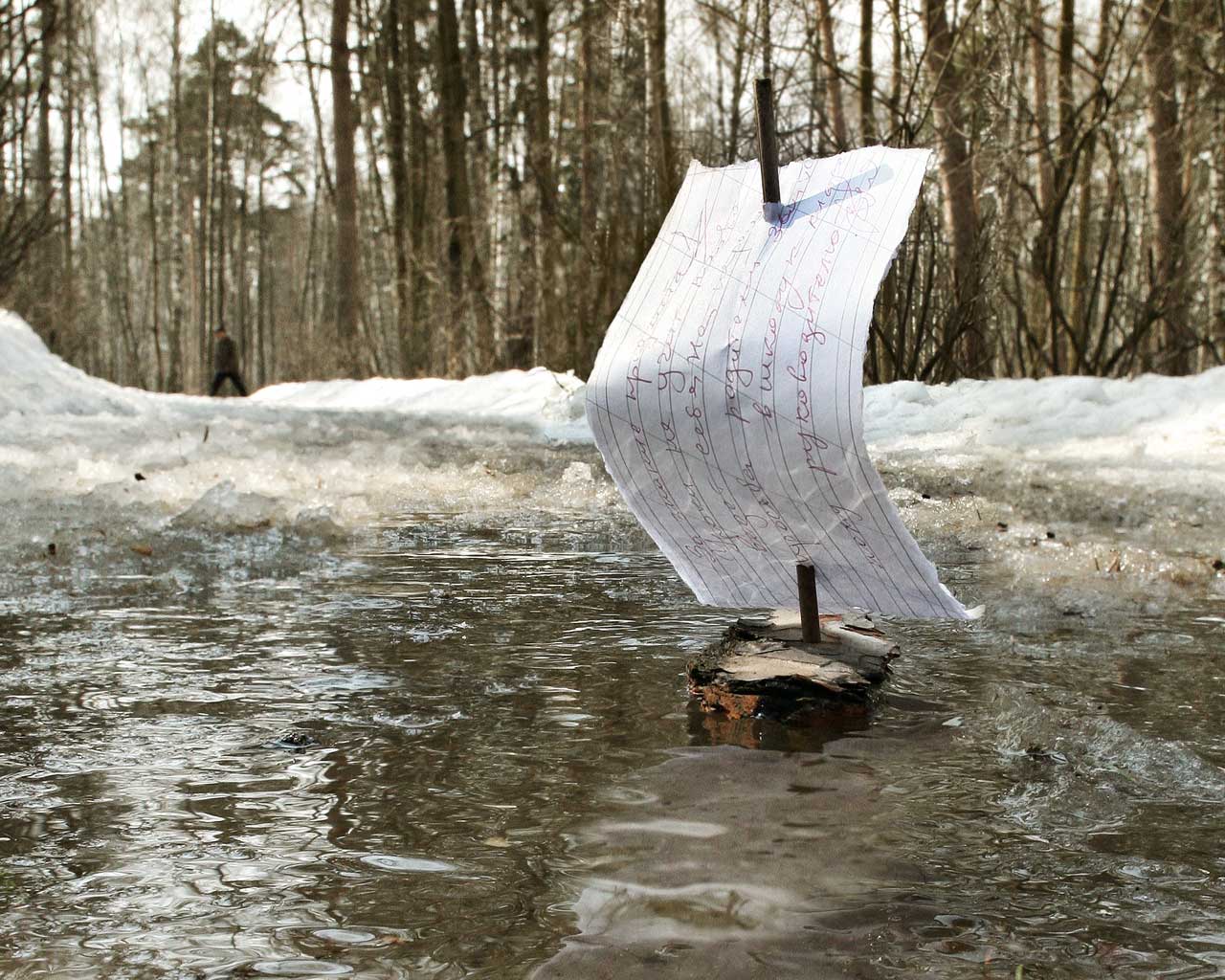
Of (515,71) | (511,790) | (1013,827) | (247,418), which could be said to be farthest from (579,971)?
(515,71)

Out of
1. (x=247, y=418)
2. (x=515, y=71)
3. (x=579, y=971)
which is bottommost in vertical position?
(x=579, y=971)

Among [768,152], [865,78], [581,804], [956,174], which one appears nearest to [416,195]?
[865,78]

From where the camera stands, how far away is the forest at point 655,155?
31.6 feet

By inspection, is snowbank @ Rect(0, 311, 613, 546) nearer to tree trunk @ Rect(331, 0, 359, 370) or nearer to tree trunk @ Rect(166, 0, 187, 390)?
tree trunk @ Rect(331, 0, 359, 370)

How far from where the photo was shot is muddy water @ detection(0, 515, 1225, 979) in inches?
58.8

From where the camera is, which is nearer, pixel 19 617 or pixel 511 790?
pixel 511 790

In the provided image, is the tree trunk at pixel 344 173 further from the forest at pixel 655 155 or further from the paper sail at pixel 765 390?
the paper sail at pixel 765 390

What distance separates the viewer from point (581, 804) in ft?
6.48

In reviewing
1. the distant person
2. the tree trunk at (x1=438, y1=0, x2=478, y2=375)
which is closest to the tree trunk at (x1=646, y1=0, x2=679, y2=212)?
the tree trunk at (x1=438, y1=0, x2=478, y2=375)

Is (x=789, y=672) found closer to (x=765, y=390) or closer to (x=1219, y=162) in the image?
(x=765, y=390)

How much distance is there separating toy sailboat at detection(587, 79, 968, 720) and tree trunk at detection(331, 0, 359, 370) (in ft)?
51.9

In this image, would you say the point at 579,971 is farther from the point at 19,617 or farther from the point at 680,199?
the point at 19,617

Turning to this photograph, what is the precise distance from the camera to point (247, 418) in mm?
9469

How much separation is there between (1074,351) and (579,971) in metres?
9.52
